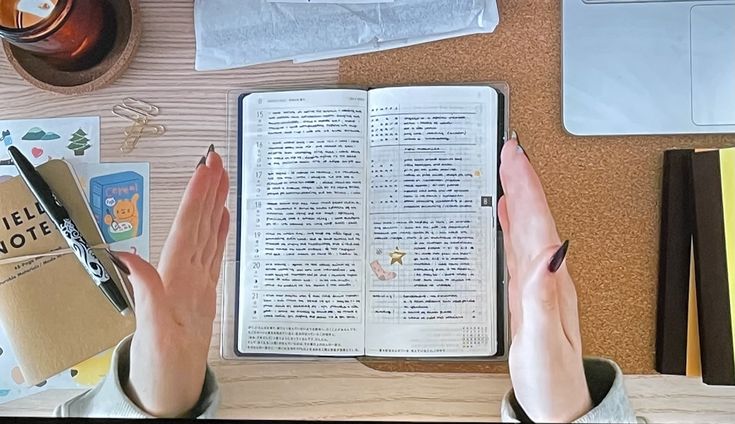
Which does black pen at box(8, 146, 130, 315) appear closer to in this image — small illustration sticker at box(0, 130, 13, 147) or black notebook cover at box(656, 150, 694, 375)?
small illustration sticker at box(0, 130, 13, 147)

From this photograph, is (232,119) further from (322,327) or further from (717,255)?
(717,255)

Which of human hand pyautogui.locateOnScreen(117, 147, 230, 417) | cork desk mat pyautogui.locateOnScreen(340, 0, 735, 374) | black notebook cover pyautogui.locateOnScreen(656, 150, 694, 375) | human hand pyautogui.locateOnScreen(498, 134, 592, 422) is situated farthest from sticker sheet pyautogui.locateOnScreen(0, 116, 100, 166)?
black notebook cover pyautogui.locateOnScreen(656, 150, 694, 375)

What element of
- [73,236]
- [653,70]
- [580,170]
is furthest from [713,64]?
[73,236]

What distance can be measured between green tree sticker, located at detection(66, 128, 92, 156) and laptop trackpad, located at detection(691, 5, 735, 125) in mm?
581

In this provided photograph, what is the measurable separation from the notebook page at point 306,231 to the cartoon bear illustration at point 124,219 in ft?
0.34

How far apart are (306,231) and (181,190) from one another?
0.13 m

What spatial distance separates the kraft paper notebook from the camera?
0.74 meters

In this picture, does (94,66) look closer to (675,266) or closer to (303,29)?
(303,29)

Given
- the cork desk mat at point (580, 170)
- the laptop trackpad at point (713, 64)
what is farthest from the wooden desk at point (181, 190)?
the laptop trackpad at point (713, 64)

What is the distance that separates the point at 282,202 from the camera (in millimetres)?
752

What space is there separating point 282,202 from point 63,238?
0.69ft

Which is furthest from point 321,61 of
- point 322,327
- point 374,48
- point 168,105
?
point 322,327

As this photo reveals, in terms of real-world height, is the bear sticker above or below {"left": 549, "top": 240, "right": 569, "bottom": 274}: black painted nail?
above

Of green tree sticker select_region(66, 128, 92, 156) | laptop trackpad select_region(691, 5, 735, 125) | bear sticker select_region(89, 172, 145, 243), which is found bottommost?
bear sticker select_region(89, 172, 145, 243)
